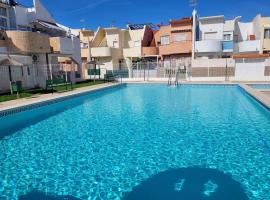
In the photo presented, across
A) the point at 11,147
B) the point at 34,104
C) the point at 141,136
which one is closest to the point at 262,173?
the point at 141,136

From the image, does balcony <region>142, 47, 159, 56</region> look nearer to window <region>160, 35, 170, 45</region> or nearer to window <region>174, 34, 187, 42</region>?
window <region>160, 35, 170, 45</region>

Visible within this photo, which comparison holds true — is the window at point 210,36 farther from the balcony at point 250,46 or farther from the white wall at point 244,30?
the white wall at point 244,30

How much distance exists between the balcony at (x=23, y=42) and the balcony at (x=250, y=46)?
981 inches

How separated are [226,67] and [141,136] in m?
20.6

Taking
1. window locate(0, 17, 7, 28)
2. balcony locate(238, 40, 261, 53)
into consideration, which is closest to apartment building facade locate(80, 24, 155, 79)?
balcony locate(238, 40, 261, 53)

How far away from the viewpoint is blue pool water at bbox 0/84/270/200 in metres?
4.82

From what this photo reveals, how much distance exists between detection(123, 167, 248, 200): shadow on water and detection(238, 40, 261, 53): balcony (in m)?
29.0

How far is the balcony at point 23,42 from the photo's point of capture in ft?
57.8

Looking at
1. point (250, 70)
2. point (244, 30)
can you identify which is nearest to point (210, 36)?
point (244, 30)

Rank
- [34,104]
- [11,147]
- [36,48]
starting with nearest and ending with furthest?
[11,147] < [34,104] < [36,48]

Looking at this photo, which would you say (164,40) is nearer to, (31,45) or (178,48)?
(178,48)

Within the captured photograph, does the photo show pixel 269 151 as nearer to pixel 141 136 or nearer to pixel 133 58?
pixel 141 136

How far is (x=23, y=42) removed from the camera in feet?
58.9

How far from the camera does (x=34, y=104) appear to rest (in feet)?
40.2
